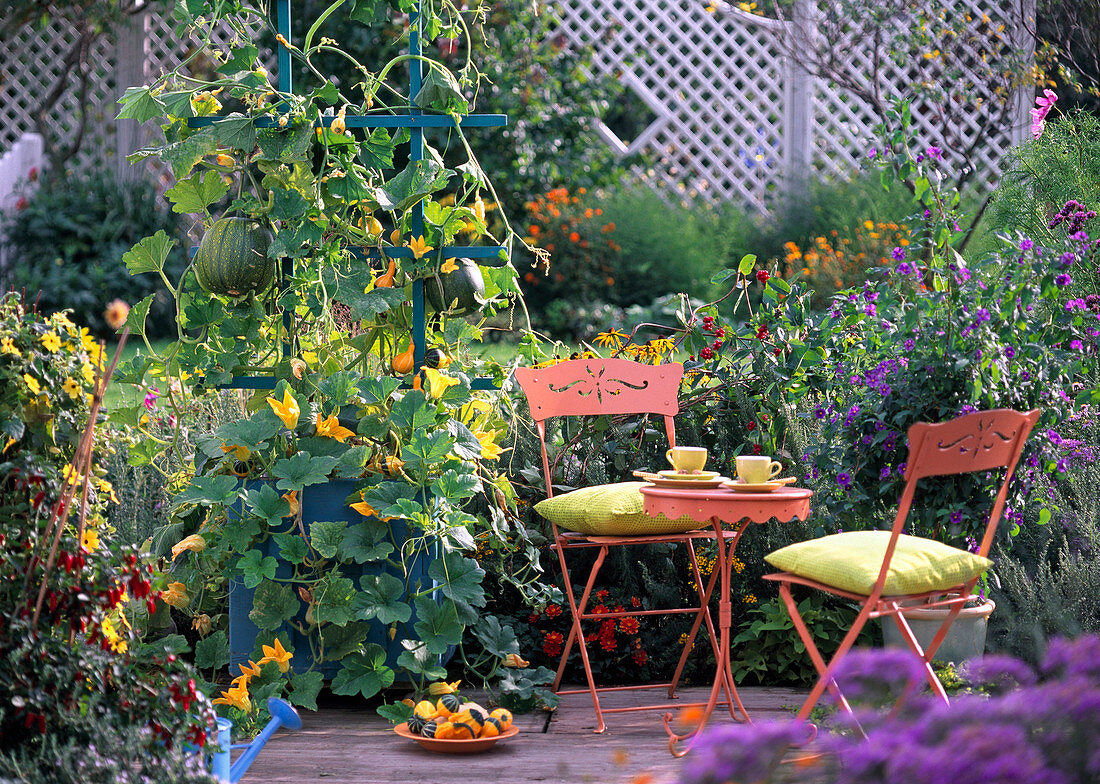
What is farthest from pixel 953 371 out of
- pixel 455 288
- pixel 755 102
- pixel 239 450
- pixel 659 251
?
pixel 755 102

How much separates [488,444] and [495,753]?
0.70 metres

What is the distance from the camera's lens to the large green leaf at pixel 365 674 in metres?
2.33

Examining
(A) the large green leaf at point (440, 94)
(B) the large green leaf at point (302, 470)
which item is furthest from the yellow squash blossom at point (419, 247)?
(B) the large green leaf at point (302, 470)

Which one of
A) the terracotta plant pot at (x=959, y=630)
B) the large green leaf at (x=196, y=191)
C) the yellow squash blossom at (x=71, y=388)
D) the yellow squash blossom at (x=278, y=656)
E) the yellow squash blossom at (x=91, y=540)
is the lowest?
the yellow squash blossom at (x=278, y=656)

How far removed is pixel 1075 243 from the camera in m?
2.57

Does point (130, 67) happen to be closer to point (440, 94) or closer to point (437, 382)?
point (440, 94)

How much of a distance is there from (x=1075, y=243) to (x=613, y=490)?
1.25 meters

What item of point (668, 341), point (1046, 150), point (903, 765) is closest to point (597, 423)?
point (668, 341)

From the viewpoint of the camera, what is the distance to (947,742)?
2.94 feet

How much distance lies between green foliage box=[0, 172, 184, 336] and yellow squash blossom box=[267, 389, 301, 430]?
4.54m

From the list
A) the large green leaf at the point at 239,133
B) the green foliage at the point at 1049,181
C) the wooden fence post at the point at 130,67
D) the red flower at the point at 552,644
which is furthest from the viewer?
the wooden fence post at the point at 130,67

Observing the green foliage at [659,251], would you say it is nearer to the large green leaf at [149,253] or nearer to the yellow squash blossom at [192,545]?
the large green leaf at [149,253]

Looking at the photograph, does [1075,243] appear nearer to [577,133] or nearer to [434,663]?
[434,663]

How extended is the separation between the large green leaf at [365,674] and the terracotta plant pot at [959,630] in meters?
1.13
